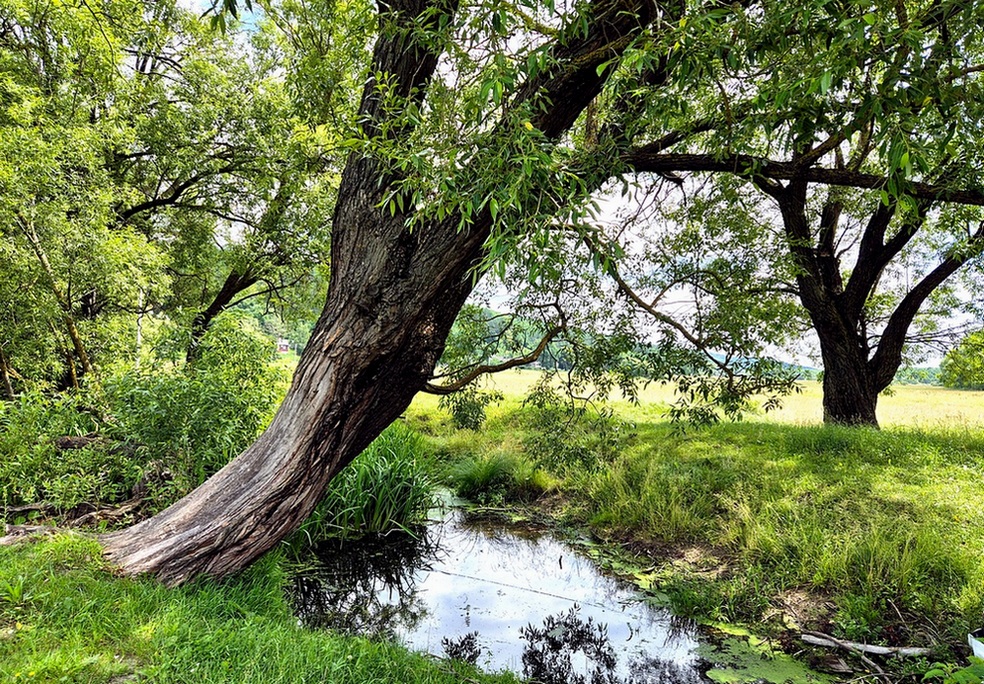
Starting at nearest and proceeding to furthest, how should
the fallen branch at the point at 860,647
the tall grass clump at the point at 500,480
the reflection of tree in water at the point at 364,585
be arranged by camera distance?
the fallen branch at the point at 860,647 < the reflection of tree in water at the point at 364,585 < the tall grass clump at the point at 500,480

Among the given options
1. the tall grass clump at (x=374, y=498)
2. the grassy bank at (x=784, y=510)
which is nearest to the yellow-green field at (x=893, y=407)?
the grassy bank at (x=784, y=510)

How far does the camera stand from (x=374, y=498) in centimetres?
623

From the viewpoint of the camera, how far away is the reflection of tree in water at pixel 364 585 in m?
4.49

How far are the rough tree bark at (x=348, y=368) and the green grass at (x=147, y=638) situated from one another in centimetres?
23

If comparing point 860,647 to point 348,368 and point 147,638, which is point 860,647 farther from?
point 147,638

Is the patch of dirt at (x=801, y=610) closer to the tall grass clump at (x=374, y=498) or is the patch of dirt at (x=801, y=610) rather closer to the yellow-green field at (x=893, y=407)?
the yellow-green field at (x=893, y=407)

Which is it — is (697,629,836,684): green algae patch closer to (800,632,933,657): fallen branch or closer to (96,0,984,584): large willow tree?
(800,632,933,657): fallen branch

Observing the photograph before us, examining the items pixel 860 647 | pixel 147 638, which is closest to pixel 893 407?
pixel 860 647

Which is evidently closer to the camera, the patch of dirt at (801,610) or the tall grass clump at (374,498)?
the patch of dirt at (801,610)

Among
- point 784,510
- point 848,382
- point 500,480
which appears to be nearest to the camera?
point 784,510

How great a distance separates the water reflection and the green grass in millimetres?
766

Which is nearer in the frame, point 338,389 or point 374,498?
point 338,389

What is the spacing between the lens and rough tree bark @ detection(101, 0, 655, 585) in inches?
130

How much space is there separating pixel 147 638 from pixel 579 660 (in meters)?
2.88
